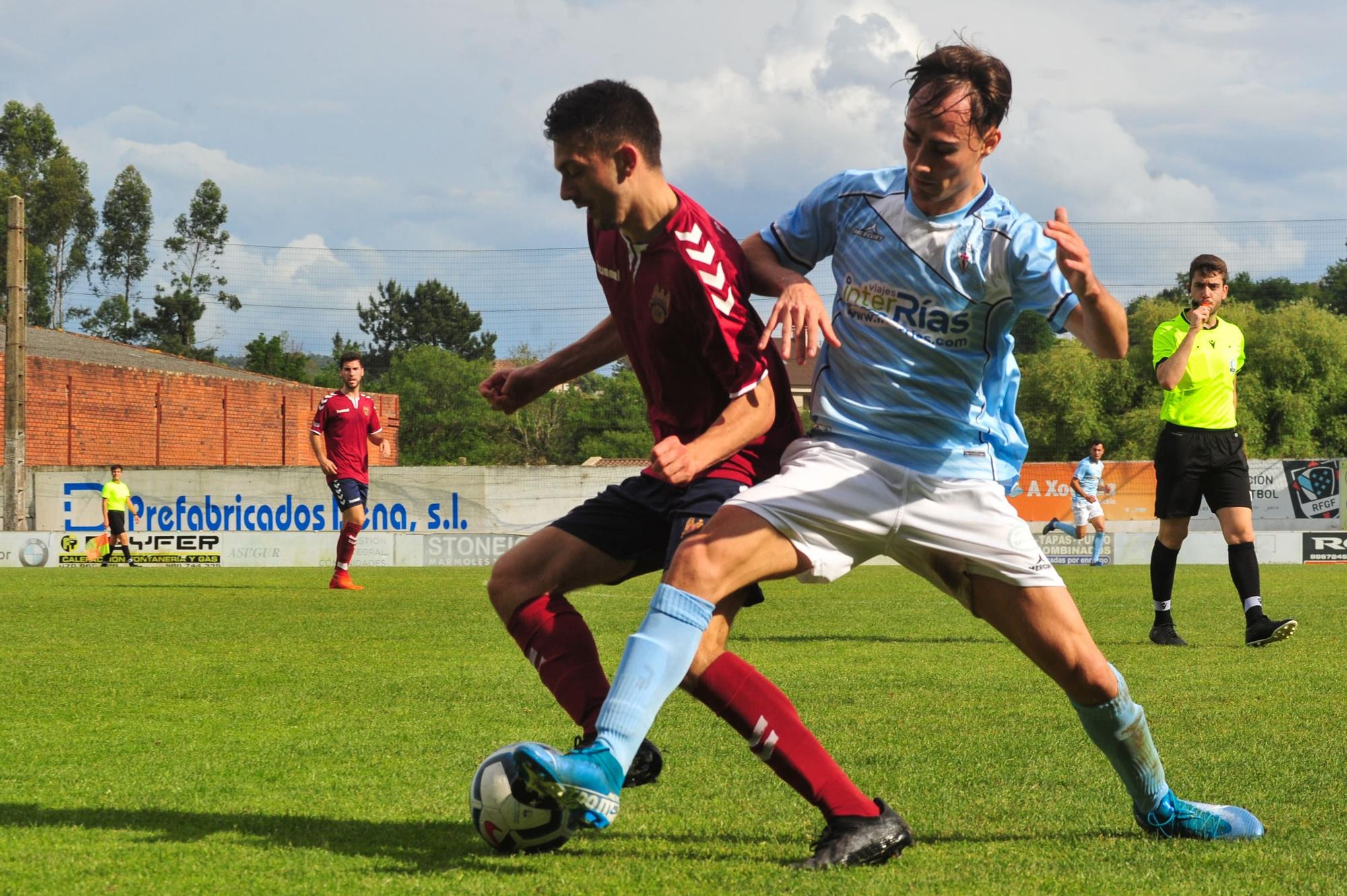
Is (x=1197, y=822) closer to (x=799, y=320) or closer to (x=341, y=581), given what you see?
(x=799, y=320)

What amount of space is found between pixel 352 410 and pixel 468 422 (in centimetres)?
3948

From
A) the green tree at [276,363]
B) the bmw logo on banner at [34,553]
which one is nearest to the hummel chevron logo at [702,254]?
the bmw logo on banner at [34,553]

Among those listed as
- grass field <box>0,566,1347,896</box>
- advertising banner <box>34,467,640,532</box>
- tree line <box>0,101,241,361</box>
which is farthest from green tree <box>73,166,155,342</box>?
grass field <box>0,566,1347,896</box>

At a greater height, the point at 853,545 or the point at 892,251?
the point at 892,251

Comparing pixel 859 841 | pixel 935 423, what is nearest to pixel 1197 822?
pixel 859 841

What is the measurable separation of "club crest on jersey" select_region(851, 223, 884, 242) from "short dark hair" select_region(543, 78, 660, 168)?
24.4 inches

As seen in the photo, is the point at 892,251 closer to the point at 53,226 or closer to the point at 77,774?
the point at 77,774

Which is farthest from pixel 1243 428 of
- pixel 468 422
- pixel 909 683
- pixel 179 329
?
pixel 179 329

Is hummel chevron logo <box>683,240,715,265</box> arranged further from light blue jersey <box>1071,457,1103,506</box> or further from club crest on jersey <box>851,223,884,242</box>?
light blue jersey <box>1071,457,1103,506</box>

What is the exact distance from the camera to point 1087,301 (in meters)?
3.25

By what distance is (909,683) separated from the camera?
716cm

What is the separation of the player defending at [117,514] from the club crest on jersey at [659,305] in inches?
931

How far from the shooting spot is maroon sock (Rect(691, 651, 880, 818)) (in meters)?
3.52

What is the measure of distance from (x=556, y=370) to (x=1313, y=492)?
33472mm
